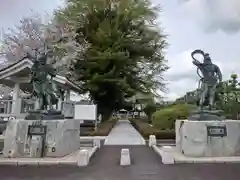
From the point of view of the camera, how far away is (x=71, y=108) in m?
22.8

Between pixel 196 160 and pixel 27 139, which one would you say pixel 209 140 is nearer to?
pixel 196 160

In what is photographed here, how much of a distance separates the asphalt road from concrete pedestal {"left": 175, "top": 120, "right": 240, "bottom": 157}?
150cm

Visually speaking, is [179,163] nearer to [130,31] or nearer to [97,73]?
[97,73]

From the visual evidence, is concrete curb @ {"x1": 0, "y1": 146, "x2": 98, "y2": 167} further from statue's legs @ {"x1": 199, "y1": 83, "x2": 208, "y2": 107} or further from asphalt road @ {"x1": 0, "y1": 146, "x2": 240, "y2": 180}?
statue's legs @ {"x1": 199, "y1": 83, "x2": 208, "y2": 107}

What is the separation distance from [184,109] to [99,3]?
16245mm

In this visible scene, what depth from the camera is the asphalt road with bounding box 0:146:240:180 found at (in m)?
7.94

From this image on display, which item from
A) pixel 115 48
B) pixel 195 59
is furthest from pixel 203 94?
pixel 115 48

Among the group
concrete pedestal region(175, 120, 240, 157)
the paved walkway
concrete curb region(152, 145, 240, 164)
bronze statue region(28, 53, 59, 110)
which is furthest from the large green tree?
concrete curb region(152, 145, 240, 164)

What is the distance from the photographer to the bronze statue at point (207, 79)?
12.1 metres

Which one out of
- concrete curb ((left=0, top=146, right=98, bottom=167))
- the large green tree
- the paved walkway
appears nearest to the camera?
concrete curb ((left=0, top=146, right=98, bottom=167))

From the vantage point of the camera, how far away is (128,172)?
8.66m

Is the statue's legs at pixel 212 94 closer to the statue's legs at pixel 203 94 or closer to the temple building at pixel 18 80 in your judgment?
the statue's legs at pixel 203 94

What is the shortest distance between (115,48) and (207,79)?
17.7m

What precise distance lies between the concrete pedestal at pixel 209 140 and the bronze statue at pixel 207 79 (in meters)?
1.02
